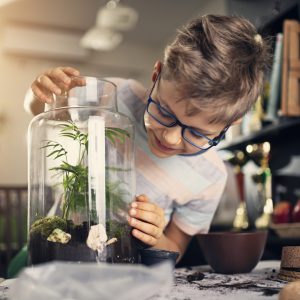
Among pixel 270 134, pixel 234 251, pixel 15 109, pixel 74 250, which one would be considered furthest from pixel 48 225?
pixel 15 109

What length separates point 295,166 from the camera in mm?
2168

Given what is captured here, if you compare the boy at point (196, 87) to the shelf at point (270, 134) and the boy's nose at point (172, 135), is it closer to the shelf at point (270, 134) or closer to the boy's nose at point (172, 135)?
the boy's nose at point (172, 135)

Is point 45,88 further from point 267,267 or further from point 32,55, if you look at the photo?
point 32,55

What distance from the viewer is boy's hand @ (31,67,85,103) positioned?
0.88m

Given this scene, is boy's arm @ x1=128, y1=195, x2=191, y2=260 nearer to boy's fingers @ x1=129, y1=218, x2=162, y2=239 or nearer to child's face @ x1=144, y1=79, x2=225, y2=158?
boy's fingers @ x1=129, y1=218, x2=162, y2=239

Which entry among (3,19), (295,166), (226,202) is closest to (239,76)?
(295,166)

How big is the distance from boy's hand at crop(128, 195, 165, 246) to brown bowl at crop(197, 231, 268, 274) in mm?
146

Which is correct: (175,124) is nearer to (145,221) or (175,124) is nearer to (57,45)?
(145,221)

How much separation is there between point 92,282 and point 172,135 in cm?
43

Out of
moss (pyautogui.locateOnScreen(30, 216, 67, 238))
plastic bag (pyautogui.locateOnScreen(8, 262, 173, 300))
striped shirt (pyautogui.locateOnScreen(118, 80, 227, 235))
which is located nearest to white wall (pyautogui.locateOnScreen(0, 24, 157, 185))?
striped shirt (pyautogui.locateOnScreen(118, 80, 227, 235))

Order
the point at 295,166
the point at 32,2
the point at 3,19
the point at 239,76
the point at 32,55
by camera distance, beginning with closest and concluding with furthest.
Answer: the point at 239,76, the point at 295,166, the point at 32,2, the point at 3,19, the point at 32,55

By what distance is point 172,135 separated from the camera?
2.94ft

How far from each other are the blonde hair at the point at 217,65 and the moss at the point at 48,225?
32cm

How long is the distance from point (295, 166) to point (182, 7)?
2.65 meters
